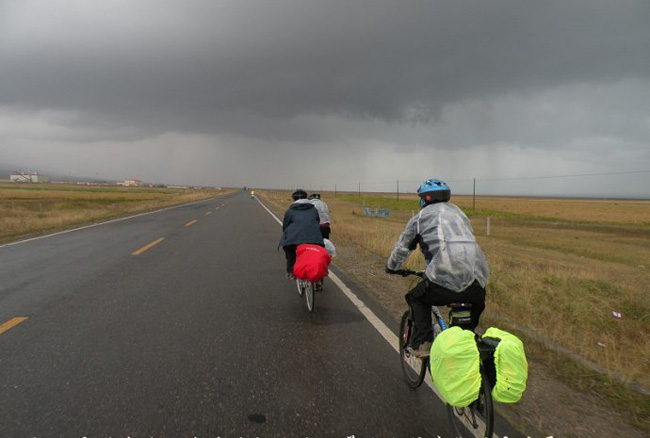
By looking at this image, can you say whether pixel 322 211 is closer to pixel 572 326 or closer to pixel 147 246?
pixel 572 326

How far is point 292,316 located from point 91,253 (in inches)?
295

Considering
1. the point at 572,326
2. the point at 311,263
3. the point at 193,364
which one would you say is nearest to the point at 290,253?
the point at 311,263

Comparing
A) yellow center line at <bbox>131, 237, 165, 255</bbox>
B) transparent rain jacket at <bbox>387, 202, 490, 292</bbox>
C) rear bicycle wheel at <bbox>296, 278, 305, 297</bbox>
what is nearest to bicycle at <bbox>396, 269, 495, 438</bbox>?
transparent rain jacket at <bbox>387, 202, 490, 292</bbox>

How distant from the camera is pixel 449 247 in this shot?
286cm

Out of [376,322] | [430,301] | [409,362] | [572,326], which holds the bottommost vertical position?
[572,326]

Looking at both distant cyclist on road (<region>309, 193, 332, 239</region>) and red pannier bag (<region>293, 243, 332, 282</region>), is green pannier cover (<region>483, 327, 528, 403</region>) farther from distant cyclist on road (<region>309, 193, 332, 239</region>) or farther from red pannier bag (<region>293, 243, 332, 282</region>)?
distant cyclist on road (<region>309, 193, 332, 239</region>)

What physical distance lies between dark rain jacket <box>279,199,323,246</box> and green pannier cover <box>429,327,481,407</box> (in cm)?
340

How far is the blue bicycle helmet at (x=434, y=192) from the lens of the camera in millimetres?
3174

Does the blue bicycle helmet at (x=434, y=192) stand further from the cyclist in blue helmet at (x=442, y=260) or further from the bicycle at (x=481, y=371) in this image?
the bicycle at (x=481, y=371)

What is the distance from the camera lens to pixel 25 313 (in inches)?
197

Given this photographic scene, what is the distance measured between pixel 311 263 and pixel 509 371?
317cm

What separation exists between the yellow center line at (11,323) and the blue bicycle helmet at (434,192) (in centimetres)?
526

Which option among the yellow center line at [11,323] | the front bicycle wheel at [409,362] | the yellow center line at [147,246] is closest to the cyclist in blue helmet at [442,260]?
the front bicycle wheel at [409,362]

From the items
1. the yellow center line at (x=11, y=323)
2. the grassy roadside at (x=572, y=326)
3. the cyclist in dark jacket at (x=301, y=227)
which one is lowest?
the grassy roadside at (x=572, y=326)
